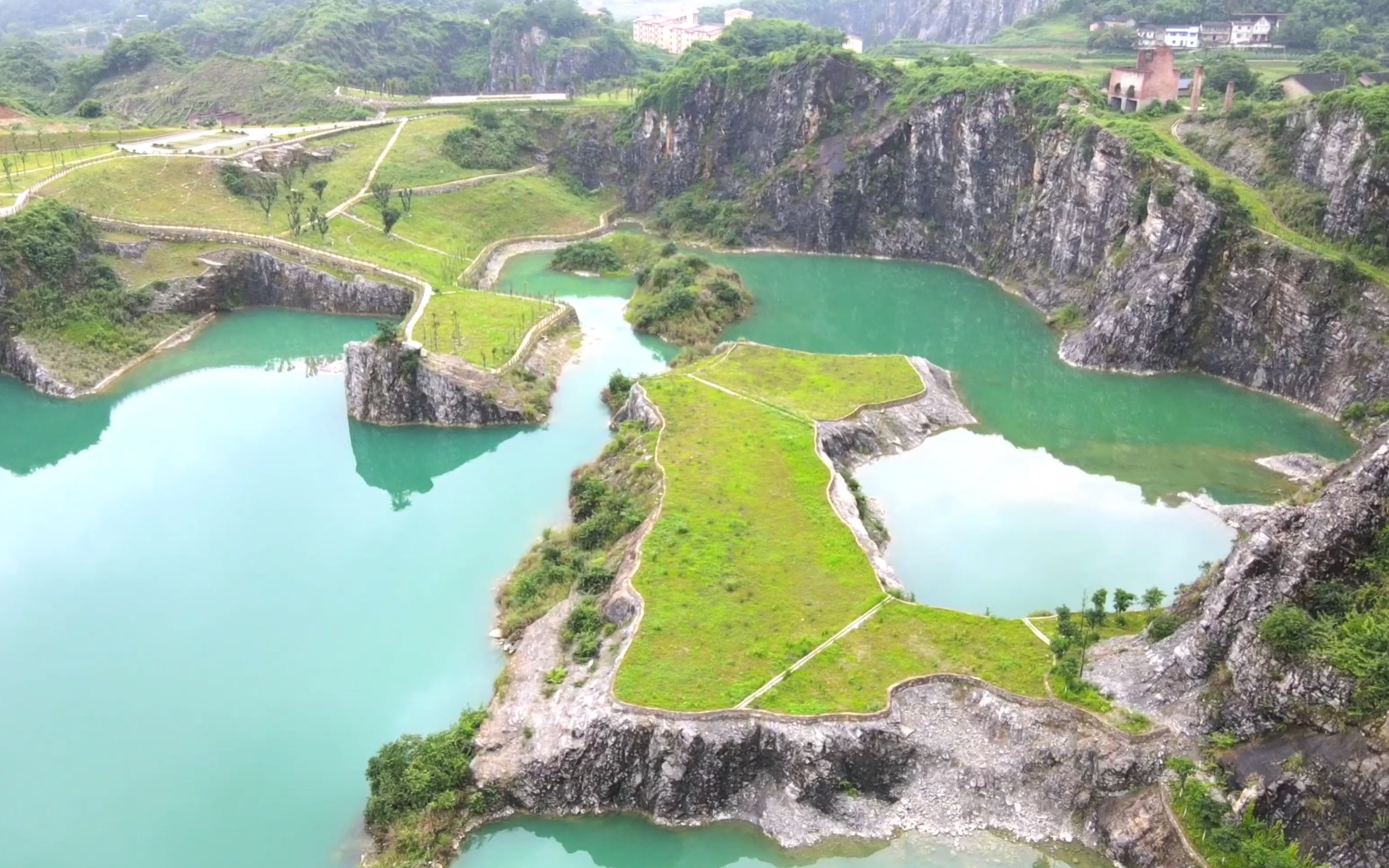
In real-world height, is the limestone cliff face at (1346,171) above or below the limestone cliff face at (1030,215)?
above

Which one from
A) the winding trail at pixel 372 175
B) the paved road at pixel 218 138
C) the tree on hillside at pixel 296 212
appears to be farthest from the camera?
the paved road at pixel 218 138

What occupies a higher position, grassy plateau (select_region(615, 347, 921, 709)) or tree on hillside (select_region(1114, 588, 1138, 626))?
tree on hillside (select_region(1114, 588, 1138, 626))

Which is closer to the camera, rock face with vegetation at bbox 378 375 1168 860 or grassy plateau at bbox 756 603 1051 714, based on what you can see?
rock face with vegetation at bbox 378 375 1168 860

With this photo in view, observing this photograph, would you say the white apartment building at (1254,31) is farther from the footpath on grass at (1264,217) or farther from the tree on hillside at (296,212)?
the tree on hillside at (296,212)

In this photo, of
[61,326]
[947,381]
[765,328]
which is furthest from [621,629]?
[61,326]

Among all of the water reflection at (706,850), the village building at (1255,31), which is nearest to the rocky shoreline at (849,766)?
the water reflection at (706,850)

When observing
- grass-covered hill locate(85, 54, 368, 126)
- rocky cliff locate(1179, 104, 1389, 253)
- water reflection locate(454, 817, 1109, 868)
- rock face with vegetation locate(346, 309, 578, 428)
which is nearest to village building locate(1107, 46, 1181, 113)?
rocky cliff locate(1179, 104, 1389, 253)

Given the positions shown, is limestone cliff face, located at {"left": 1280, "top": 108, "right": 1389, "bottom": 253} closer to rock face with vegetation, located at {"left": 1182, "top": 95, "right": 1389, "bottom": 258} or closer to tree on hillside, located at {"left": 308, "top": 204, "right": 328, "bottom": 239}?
rock face with vegetation, located at {"left": 1182, "top": 95, "right": 1389, "bottom": 258}
